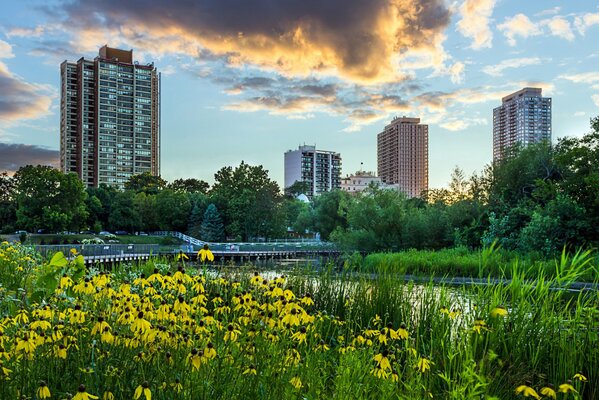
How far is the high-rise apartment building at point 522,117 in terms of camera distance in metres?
67.5

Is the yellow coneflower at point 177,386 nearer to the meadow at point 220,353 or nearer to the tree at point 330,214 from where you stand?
the meadow at point 220,353

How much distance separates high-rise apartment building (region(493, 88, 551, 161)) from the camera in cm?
6750

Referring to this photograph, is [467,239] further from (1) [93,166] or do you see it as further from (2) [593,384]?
(1) [93,166]

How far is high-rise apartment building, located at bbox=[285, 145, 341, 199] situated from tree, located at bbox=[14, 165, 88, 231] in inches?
3214

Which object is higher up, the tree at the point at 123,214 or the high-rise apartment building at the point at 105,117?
the high-rise apartment building at the point at 105,117

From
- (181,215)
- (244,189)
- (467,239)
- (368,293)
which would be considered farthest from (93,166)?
(368,293)

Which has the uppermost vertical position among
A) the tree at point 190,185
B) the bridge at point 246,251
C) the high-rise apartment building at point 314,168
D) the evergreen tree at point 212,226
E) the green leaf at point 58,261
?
the high-rise apartment building at point 314,168

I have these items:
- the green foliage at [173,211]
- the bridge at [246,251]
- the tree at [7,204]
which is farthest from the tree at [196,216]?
the tree at [7,204]

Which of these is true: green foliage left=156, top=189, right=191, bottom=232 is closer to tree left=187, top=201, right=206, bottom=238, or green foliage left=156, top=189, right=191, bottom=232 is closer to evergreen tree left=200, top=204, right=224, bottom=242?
tree left=187, top=201, right=206, bottom=238

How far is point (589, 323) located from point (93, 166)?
99.9 m

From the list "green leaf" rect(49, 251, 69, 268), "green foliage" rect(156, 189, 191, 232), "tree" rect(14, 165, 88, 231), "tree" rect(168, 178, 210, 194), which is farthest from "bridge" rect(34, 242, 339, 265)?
"tree" rect(168, 178, 210, 194)

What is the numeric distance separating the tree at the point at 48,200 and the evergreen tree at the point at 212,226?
456 inches

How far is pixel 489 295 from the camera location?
495 centimetres

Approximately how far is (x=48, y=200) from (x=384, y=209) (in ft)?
110
